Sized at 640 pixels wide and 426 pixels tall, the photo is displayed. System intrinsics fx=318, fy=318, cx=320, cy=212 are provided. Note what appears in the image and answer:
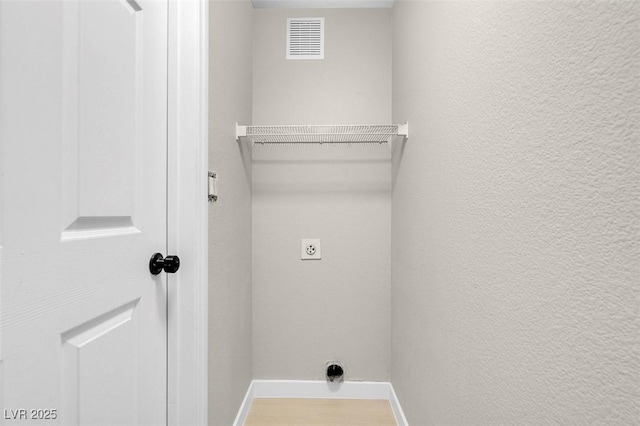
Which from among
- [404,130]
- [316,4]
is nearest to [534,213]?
[404,130]

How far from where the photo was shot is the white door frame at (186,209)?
949 mm

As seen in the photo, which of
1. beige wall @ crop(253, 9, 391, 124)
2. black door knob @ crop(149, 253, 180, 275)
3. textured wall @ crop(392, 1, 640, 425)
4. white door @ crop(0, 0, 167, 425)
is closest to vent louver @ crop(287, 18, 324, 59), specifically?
beige wall @ crop(253, 9, 391, 124)

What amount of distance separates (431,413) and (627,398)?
85 cm

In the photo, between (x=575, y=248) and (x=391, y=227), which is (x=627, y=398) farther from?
(x=391, y=227)

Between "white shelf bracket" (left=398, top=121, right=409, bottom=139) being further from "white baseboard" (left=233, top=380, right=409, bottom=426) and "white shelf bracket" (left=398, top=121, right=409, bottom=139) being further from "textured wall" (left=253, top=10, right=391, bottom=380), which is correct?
"white baseboard" (left=233, top=380, right=409, bottom=426)

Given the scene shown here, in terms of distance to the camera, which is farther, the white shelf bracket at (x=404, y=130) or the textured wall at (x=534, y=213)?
the white shelf bracket at (x=404, y=130)

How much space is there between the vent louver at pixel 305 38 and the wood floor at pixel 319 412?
1905 mm

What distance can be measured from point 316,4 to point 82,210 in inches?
66.5

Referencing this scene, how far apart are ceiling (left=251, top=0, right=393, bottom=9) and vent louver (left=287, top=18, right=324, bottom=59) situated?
0.07 m

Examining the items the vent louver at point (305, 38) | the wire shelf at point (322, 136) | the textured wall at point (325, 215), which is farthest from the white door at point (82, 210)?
the vent louver at point (305, 38)

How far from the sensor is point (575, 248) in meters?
0.47

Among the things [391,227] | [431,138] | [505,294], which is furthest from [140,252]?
[391,227]

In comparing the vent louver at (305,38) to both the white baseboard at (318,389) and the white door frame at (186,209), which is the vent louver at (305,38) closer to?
the white door frame at (186,209)

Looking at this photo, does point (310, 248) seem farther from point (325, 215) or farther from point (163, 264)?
point (163, 264)
